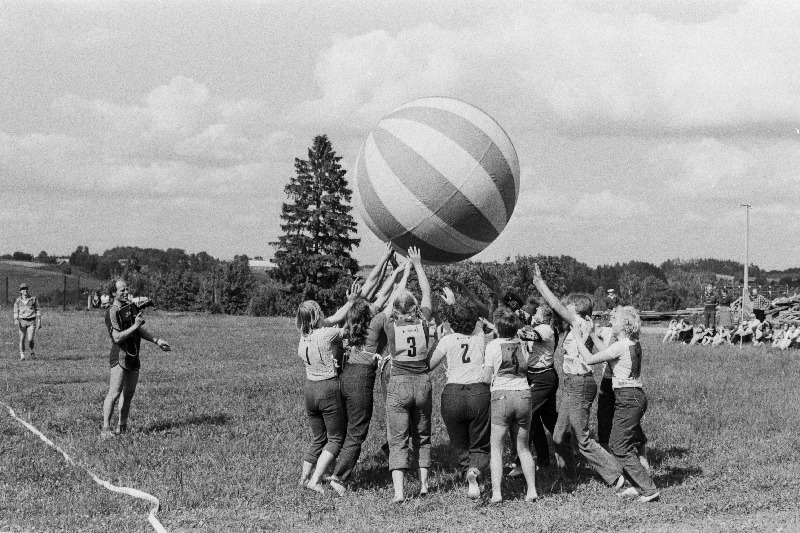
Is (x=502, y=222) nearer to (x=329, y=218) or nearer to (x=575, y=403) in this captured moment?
(x=575, y=403)

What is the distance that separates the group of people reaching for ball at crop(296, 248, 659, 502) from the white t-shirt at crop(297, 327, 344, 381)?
10 mm

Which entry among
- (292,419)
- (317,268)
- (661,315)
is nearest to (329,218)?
(317,268)

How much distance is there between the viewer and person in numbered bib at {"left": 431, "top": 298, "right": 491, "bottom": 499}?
7691mm

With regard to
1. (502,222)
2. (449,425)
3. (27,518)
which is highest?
(502,222)

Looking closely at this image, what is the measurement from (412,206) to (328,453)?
A: 103 inches

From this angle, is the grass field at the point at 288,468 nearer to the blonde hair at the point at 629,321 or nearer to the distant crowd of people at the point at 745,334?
the blonde hair at the point at 629,321

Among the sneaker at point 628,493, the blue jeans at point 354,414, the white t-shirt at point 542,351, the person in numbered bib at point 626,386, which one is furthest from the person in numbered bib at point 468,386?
the sneaker at point 628,493

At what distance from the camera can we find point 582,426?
8117 mm

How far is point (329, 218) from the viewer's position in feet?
204

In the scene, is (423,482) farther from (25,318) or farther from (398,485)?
(25,318)

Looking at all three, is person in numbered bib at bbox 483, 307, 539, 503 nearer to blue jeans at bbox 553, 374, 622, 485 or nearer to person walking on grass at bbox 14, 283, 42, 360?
blue jeans at bbox 553, 374, 622, 485

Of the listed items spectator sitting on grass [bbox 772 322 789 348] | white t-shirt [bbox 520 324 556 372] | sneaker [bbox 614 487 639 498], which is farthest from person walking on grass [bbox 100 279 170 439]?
spectator sitting on grass [bbox 772 322 789 348]

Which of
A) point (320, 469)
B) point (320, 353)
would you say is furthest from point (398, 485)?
point (320, 353)

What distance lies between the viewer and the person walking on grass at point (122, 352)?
10.4 meters
